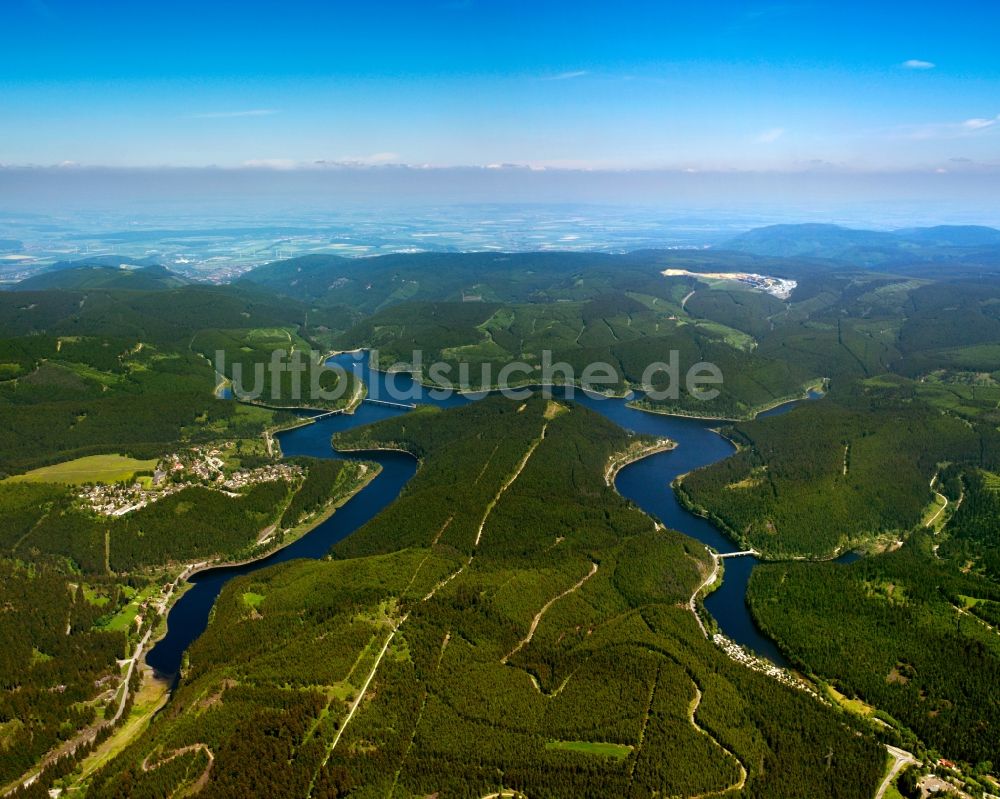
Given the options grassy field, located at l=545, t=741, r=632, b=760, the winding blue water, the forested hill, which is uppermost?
the forested hill

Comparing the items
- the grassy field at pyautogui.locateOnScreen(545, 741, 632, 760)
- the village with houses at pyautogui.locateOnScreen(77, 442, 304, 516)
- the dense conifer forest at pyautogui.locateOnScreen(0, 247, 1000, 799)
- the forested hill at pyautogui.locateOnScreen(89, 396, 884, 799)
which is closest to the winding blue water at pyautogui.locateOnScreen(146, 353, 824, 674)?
the dense conifer forest at pyautogui.locateOnScreen(0, 247, 1000, 799)

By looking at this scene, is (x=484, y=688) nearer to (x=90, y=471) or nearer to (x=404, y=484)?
(x=404, y=484)

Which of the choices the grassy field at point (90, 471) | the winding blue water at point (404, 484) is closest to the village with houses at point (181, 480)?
the grassy field at point (90, 471)

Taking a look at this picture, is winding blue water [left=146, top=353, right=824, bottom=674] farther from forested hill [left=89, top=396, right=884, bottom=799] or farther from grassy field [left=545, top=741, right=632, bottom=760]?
grassy field [left=545, top=741, right=632, bottom=760]

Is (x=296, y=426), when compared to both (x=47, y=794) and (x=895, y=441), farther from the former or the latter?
(x=895, y=441)

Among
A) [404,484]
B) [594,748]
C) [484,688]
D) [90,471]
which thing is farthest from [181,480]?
[594,748]
